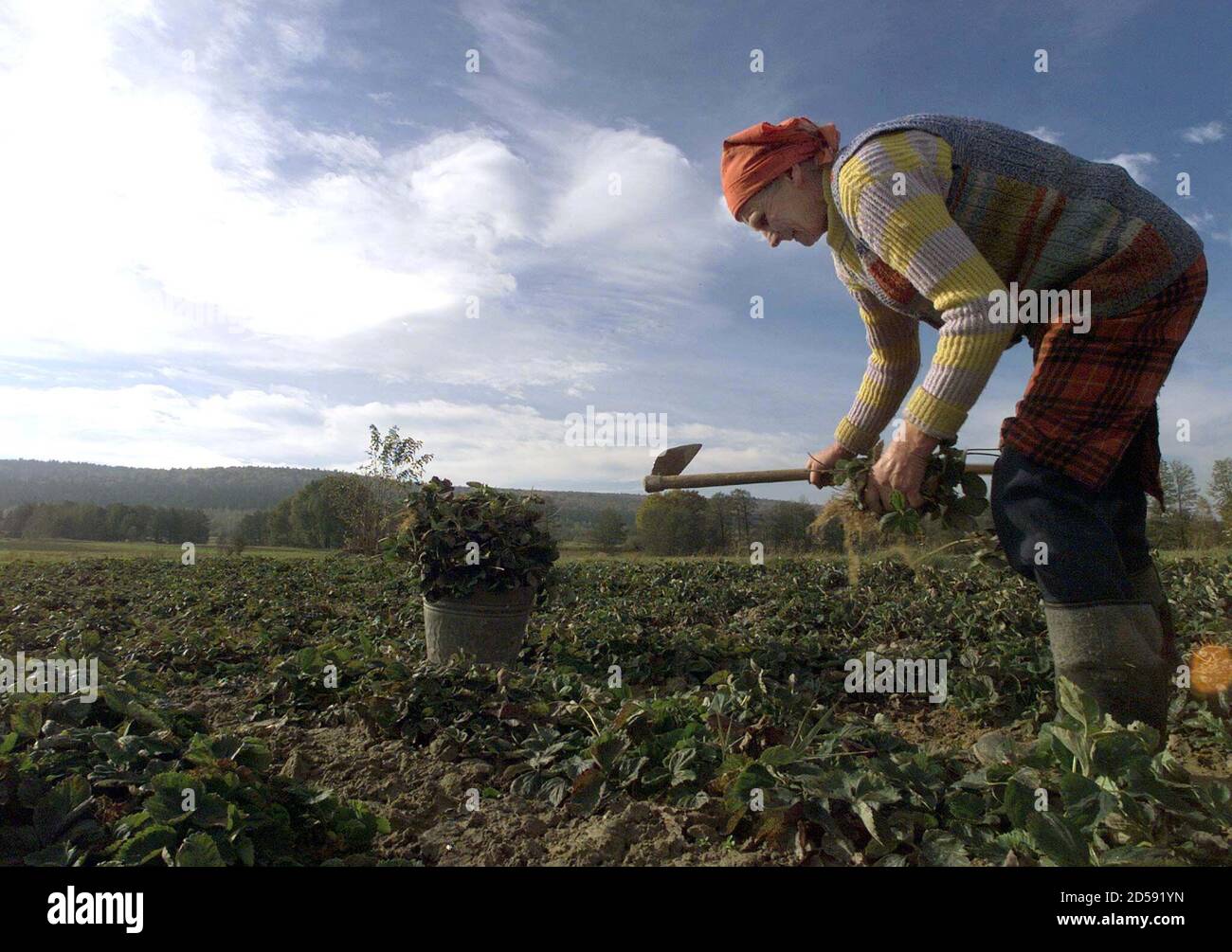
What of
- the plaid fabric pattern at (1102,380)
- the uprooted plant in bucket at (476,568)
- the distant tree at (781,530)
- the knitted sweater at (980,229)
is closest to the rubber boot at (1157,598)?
the plaid fabric pattern at (1102,380)

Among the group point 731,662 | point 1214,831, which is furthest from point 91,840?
point 731,662

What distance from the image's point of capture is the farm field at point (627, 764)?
1.70 metres

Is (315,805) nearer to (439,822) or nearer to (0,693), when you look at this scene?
(439,822)

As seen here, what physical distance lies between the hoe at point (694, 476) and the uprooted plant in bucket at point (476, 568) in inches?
80.2

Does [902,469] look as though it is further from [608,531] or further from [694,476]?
[608,531]

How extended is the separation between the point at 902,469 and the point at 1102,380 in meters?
0.55

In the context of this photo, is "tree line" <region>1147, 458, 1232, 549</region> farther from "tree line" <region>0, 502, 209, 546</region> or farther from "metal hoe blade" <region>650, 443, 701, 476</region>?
"tree line" <region>0, 502, 209, 546</region>

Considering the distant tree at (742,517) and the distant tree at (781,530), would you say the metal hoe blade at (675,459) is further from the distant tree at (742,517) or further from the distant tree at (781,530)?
the distant tree at (742,517)

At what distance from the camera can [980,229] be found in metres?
2.12

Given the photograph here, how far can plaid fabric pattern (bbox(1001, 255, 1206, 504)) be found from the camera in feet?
6.58

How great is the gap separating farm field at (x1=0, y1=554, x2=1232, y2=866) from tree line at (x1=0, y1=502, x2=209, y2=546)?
59.5 m

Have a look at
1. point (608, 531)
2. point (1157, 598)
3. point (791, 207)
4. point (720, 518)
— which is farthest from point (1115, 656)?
point (608, 531)

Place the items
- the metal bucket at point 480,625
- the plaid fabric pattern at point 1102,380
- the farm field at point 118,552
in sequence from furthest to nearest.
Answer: the farm field at point 118,552 < the metal bucket at point 480,625 < the plaid fabric pattern at point 1102,380

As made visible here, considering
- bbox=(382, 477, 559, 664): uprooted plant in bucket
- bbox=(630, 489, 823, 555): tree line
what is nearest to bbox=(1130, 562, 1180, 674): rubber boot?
bbox=(382, 477, 559, 664): uprooted plant in bucket
